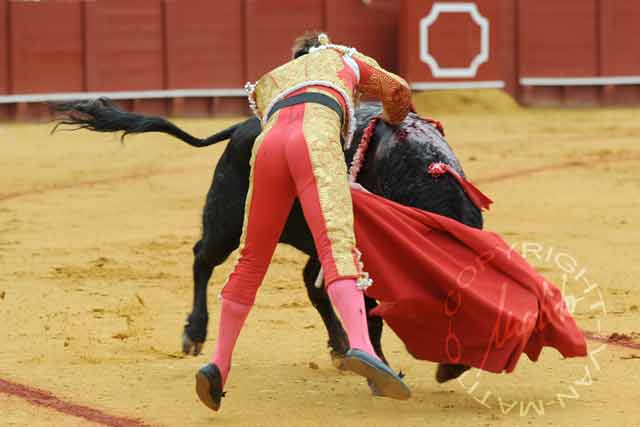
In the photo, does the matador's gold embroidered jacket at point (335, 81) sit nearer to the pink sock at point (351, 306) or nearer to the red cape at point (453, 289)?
the red cape at point (453, 289)

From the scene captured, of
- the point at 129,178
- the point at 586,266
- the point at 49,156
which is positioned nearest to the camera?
the point at 586,266

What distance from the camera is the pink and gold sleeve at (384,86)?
3.47 meters

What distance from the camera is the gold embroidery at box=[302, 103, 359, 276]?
3.13 meters

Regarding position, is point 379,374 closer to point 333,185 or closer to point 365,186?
point 333,185

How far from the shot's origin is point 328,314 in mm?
4199

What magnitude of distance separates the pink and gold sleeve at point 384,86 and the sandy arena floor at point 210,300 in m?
0.73

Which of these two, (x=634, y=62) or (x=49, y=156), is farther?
(x=634, y=62)

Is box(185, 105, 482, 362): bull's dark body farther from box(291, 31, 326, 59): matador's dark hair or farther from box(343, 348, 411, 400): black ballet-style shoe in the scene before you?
box(343, 348, 411, 400): black ballet-style shoe

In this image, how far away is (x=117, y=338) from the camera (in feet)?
14.5

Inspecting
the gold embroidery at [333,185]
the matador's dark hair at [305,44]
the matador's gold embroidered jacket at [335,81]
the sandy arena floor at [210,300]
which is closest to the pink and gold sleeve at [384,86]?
the matador's gold embroidered jacket at [335,81]

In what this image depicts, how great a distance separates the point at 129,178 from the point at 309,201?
5.56 meters

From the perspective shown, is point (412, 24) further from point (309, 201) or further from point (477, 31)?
point (309, 201)

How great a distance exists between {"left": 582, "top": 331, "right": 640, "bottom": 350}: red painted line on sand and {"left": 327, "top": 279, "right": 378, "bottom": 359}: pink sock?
4.37 feet

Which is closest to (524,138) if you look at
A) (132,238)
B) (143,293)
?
(132,238)
